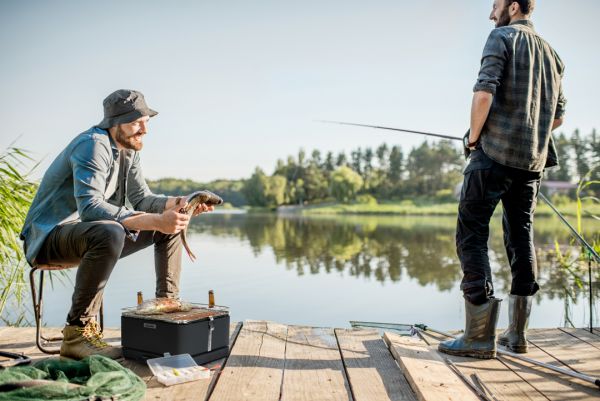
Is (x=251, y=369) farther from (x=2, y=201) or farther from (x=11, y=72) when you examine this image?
(x=11, y=72)

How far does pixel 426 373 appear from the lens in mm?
2148

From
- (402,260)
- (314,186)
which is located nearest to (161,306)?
(402,260)

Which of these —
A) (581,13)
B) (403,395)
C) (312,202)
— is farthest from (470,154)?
(312,202)

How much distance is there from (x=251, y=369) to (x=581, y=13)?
7953 mm

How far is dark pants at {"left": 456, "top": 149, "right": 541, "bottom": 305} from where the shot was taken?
2574 mm

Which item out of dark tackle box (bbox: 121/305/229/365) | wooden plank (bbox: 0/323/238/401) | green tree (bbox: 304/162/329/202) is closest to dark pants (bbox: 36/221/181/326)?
dark tackle box (bbox: 121/305/229/365)

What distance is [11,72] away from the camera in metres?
8.91

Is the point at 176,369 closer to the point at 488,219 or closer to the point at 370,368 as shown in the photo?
the point at 370,368

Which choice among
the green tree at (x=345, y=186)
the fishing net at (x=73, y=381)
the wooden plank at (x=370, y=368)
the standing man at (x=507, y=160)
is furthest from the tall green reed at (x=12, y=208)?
the green tree at (x=345, y=186)

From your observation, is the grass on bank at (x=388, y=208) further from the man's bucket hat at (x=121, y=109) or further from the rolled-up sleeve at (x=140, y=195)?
the man's bucket hat at (x=121, y=109)

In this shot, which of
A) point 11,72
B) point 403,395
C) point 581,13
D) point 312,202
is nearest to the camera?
point 403,395

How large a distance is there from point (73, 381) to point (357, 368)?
115 centimetres

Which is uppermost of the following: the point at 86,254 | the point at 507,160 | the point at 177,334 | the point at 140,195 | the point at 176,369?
the point at 507,160

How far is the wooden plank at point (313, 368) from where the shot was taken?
6.63 feet
